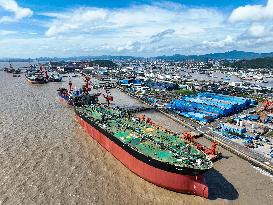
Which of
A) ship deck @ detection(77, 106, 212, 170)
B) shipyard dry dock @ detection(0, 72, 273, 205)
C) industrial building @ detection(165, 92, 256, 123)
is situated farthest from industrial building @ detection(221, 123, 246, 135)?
ship deck @ detection(77, 106, 212, 170)

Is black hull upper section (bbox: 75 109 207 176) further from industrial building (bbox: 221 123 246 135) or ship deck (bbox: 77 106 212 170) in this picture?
industrial building (bbox: 221 123 246 135)

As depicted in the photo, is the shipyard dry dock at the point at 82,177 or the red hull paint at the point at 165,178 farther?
the red hull paint at the point at 165,178

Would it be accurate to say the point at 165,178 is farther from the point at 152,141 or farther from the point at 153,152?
the point at 152,141

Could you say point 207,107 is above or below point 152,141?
below

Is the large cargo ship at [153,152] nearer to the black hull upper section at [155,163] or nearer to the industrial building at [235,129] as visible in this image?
the black hull upper section at [155,163]

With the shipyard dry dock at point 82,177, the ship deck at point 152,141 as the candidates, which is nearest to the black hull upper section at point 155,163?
the ship deck at point 152,141

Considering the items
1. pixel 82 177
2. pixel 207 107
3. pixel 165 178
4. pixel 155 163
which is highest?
pixel 155 163

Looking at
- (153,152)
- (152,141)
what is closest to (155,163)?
(153,152)
